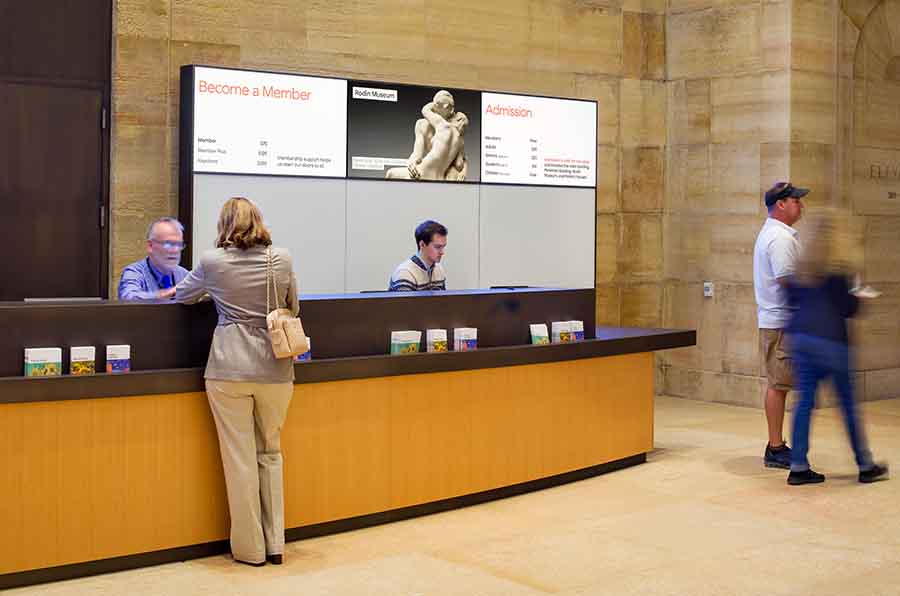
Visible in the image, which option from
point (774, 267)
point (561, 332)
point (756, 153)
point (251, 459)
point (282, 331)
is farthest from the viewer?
point (756, 153)

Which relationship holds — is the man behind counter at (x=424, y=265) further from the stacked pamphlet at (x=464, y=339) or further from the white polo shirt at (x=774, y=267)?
the white polo shirt at (x=774, y=267)

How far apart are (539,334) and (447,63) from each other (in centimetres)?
397

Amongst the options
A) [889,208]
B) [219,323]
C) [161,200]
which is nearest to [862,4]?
[889,208]

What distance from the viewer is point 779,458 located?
8391mm

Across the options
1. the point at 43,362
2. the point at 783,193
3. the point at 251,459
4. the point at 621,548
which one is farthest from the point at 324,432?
the point at 783,193

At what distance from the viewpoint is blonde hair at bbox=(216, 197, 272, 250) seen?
18.9 ft

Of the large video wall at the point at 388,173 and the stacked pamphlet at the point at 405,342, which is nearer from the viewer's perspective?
the stacked pamphlet at the point at 405,342

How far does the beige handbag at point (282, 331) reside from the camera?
224 inches

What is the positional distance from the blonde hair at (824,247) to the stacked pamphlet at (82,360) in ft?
13.7

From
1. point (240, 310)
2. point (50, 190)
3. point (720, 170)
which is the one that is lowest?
point (240, 310)

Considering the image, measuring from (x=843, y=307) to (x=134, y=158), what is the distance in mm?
4968

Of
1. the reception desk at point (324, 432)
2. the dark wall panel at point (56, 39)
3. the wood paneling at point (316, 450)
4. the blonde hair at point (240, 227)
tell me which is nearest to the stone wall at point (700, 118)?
the dark wall panel at point (56, 39)

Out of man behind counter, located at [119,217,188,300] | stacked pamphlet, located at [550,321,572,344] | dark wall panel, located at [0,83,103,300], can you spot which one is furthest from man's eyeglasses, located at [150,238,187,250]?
stacked pamphlet, located at [550,321,572,344]

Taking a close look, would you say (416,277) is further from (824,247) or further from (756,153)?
(756,153)
